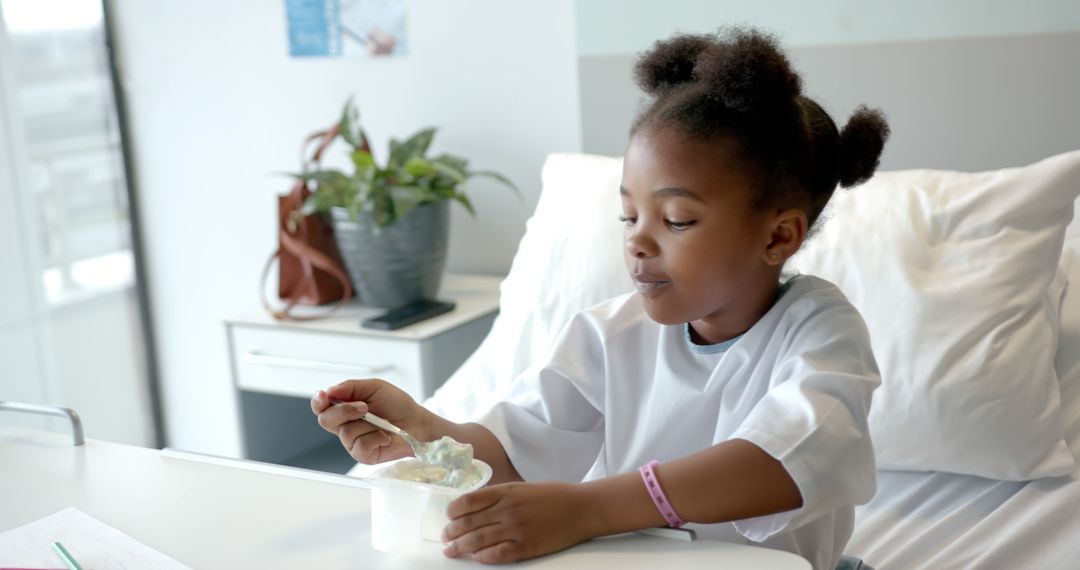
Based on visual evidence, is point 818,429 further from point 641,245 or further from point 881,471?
point 881,471

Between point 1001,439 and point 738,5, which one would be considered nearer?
point 1001,439

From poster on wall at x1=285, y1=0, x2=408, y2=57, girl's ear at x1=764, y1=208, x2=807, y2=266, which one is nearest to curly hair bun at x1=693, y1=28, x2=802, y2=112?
girl's ear at x1=764, y1=208, x2=807, y2=266

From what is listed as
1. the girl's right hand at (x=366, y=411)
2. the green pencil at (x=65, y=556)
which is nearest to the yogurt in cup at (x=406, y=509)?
the girl's right hand at (x=366, y=411)

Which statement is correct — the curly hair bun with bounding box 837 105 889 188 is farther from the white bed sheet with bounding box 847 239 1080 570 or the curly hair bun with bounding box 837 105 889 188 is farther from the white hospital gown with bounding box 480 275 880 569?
the white bed sheet with bounding box 847 239 1080 570

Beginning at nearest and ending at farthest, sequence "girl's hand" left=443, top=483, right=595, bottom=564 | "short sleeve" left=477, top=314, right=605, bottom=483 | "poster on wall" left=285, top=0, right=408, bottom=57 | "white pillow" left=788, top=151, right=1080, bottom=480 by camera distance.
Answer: "girl's hand" left=443, top=483, right=595, bottom=564, "short sleeve" left=477, top=314, right=605, bottom=483, "white pillow" left=788, top=151, right=1080, bottom=480, "poster on wall" left=285, top=0, right=408, bottom=57

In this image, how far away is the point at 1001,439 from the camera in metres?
1.51

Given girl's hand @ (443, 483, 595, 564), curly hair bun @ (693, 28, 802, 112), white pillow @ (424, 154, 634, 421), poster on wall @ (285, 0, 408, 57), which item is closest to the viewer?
girl's hand @ (443, 483, 595, 564)

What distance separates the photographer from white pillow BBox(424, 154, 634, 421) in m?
1.80

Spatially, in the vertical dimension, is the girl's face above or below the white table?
above

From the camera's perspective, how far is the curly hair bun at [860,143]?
1201 millimetres

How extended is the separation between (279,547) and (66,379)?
83.6 inches

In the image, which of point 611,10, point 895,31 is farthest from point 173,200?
point 895,31

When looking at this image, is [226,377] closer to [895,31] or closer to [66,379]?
[66,379]

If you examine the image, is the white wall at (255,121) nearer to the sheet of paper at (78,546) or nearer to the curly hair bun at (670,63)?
the curly hair bun at (670,63)
